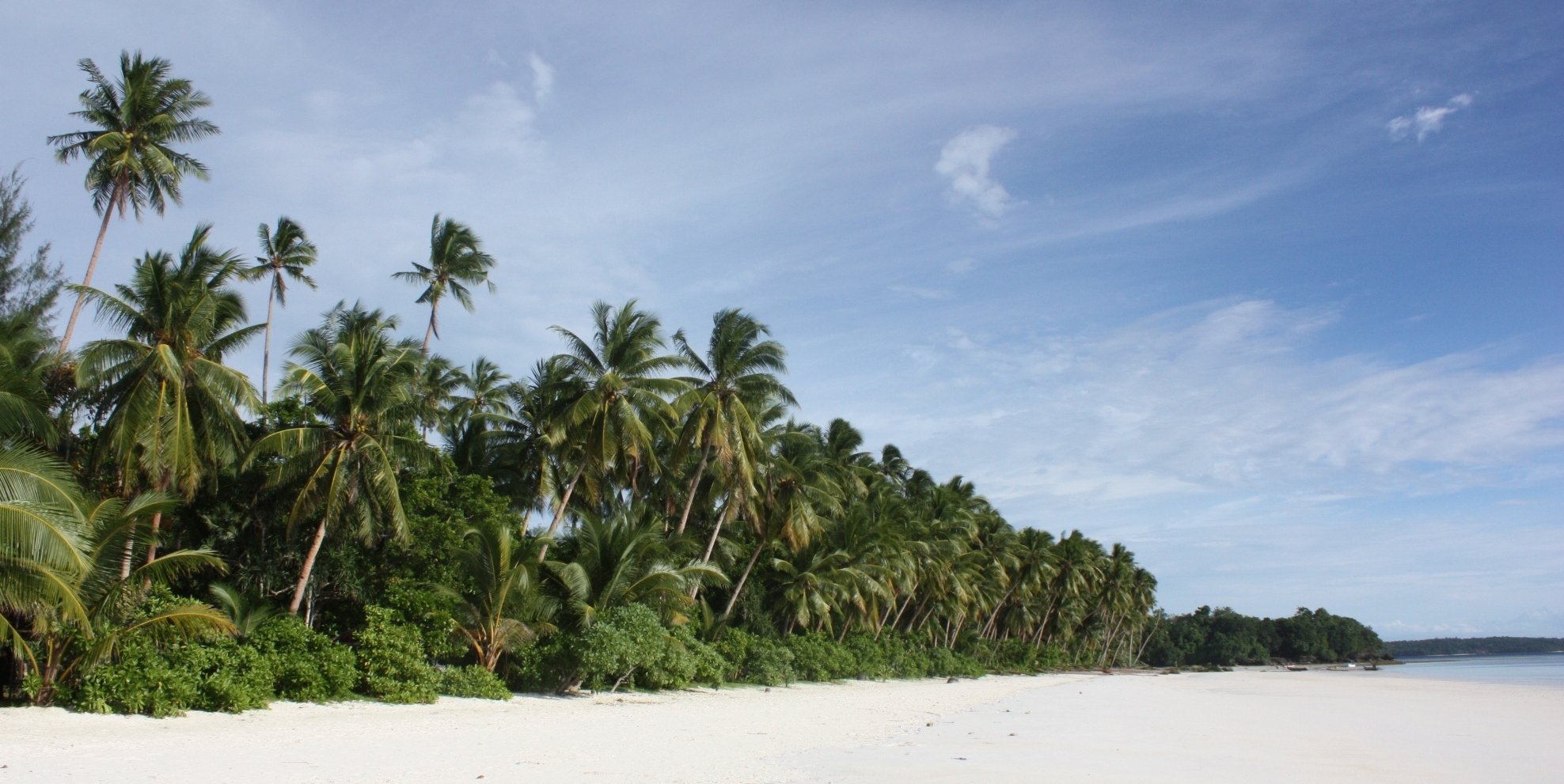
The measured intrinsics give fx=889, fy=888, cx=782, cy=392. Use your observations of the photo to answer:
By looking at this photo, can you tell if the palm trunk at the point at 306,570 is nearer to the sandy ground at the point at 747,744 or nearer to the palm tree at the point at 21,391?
the sandy ground at the point at 747,744

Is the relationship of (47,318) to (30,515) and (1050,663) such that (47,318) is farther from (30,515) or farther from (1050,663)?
(1050,663)

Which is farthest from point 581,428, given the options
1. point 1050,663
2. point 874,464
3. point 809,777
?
point 1050,663

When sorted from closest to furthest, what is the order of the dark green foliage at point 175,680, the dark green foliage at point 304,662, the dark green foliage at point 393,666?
the dark green foliage at point 175,680 < the dark green foliage at point 304,662 < the dark green foliage at point 393,666

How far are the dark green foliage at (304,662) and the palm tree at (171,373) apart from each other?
244 cm

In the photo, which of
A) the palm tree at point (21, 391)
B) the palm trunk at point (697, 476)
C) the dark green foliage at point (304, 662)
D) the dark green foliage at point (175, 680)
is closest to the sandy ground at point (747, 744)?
the dark green foliage at point (175, 680)

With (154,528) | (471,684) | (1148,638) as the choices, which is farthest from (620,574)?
(1148,638)

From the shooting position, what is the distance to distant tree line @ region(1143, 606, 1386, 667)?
4203 inches

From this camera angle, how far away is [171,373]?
49.9 feet

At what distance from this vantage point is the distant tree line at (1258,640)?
107m

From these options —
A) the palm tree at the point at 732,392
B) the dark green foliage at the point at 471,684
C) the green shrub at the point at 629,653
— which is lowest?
the dark green foliage at the point at 471,684

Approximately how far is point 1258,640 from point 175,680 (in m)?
123

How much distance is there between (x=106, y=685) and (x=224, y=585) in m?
4.94

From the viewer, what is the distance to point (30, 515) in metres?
10.4

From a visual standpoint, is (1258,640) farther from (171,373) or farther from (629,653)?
(171,373)
